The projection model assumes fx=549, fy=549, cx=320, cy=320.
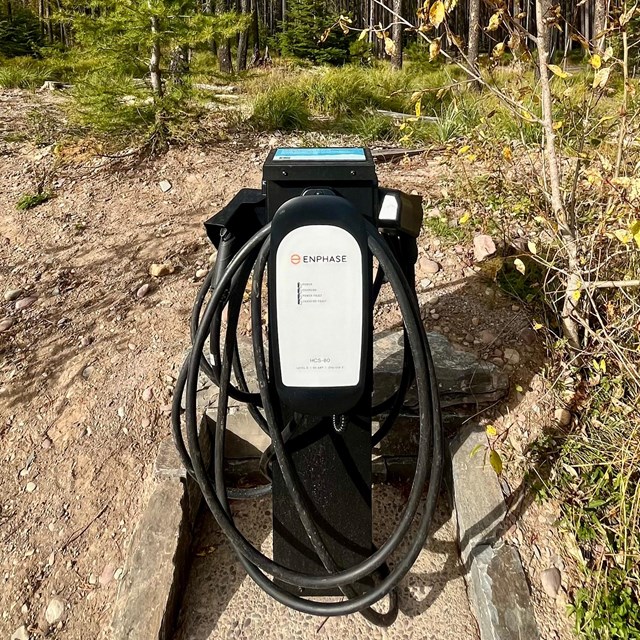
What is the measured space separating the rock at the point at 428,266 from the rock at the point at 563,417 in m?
1.06

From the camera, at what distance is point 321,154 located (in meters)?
1.42

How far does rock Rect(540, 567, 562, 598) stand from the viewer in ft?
5.38

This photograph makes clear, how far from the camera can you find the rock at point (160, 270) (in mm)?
3023

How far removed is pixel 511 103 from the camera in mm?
1960

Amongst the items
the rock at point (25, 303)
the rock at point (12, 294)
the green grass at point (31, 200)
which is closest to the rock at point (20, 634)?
the rock at point (25, 303)

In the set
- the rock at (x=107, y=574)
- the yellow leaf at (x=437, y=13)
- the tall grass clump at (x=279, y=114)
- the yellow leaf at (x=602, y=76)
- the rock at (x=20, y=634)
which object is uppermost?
the yellow leaf at (x=437, y=13)

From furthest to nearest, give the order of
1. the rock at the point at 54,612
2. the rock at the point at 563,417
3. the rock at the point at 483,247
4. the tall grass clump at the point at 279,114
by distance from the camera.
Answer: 1. the tall grass clump at the point at 279,114
2. the rock at the point at 483,247
3. the rock at the point at 563,417
4. the rock at the point at 54,612

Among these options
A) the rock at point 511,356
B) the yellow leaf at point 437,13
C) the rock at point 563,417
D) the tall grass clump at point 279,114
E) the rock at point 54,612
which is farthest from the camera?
the tall grass clump at point 279,114

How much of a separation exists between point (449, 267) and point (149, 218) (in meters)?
2.01

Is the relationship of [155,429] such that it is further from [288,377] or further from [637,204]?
[637,204]

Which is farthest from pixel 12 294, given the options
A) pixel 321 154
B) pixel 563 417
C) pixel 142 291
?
pixel 563 417

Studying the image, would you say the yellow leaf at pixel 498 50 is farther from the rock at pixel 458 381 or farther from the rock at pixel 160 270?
the rock at pixel 160 270

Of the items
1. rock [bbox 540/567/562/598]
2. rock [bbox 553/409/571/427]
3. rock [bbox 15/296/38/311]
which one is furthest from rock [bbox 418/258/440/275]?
rock [bbox 15/296/38/311]

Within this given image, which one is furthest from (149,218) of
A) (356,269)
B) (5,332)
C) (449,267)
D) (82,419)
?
(356,269)
